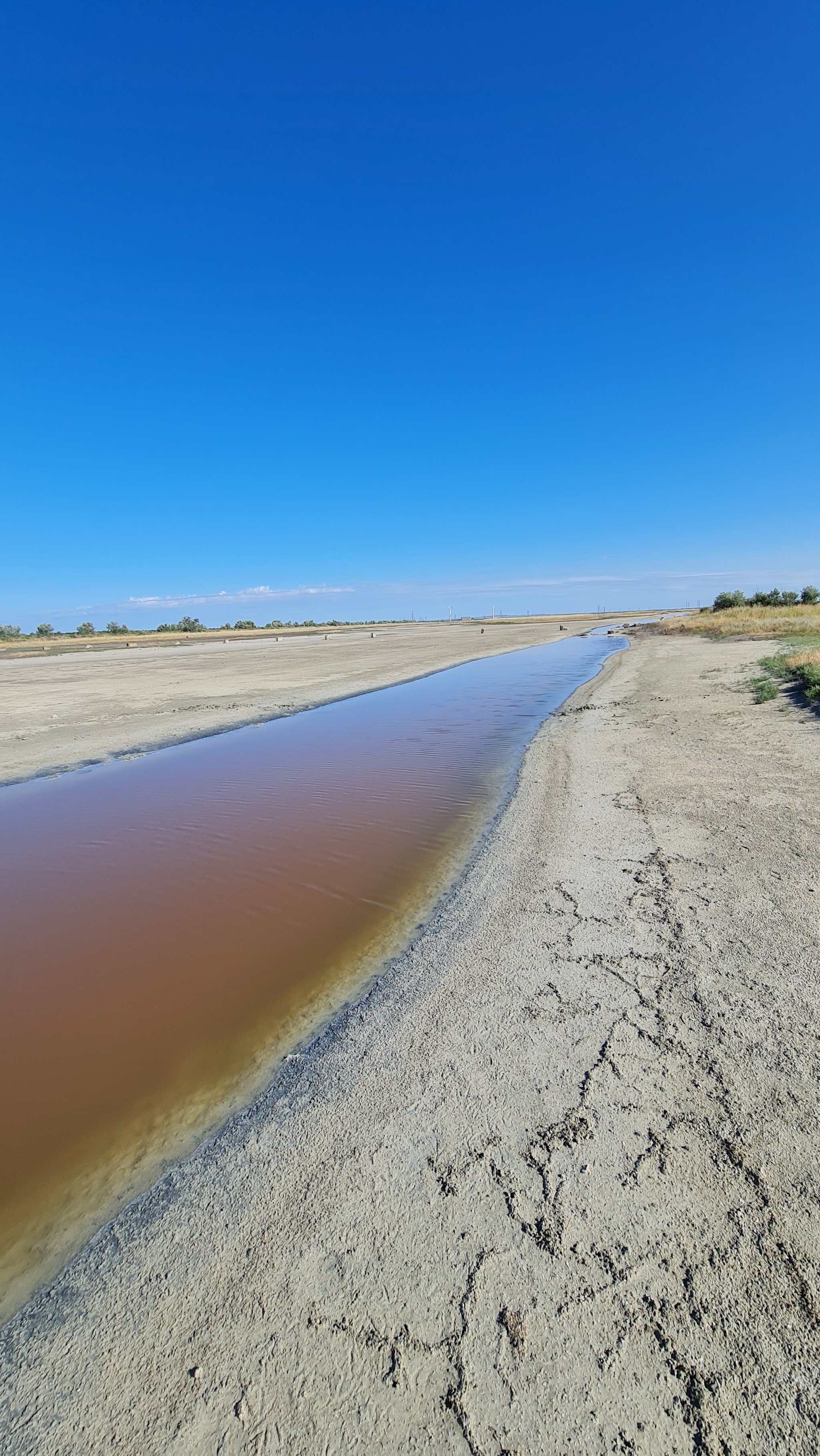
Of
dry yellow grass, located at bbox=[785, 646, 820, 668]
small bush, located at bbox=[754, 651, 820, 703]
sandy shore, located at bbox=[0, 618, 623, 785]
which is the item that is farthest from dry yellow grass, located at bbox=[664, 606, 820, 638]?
sandy shore, located at bbox=[0, 618, 623, 785]

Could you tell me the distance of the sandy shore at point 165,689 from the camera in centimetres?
1540

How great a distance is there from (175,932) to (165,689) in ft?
74.1

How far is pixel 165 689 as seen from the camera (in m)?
26.6

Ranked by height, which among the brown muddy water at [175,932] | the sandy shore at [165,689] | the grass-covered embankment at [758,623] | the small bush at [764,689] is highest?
the grass-covered embankment at [758,623]

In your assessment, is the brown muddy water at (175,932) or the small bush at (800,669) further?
the small bush at (800,669)

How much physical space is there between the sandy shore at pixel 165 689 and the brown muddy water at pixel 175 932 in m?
3.09

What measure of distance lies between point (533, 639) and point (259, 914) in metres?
61.3

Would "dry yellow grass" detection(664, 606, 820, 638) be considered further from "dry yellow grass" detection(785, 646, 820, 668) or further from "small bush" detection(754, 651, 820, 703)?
"small bush" detection(754, 651, 820, 703)

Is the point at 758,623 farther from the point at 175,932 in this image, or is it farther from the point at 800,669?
the point at 175,932

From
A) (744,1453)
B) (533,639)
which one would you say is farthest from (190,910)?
(533,639)

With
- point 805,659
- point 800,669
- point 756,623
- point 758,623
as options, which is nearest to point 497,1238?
point 800,669

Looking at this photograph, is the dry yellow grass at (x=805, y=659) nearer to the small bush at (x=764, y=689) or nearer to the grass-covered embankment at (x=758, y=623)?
the small bush at (x=764, y=689)

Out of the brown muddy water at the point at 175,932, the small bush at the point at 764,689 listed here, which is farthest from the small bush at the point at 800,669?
the brown muddy water at the point at 175,932

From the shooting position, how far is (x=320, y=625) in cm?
15762
